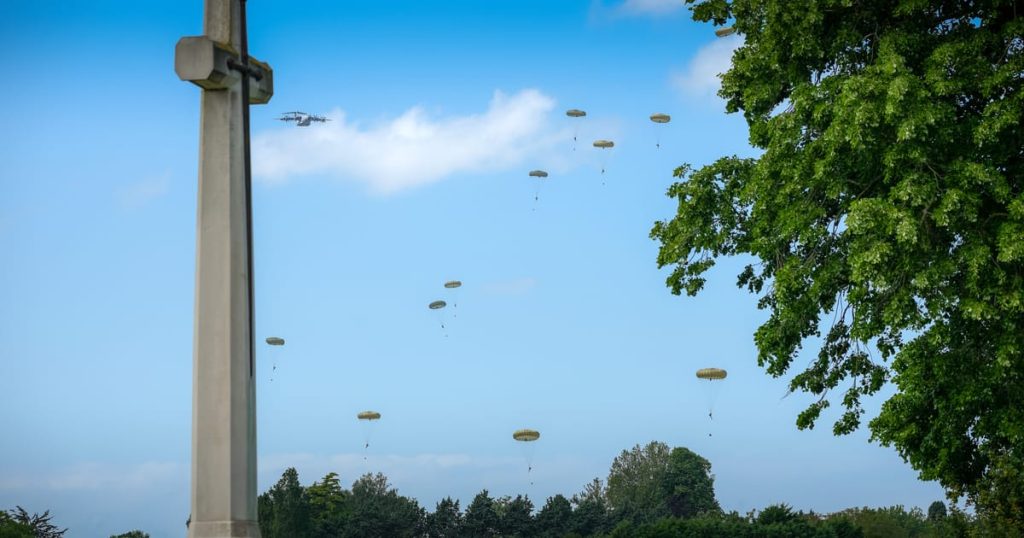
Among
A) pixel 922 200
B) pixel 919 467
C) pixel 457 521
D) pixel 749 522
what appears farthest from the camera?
pixel 457 521

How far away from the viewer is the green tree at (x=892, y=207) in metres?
18.4

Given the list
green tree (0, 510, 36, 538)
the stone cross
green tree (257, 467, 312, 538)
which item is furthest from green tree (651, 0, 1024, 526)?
green tree (257, 467, 312, 538)

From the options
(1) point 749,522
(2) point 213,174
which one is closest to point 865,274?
(2) point 213,174

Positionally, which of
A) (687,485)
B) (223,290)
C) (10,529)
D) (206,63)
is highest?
(687,485)

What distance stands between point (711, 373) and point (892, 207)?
37.2 m

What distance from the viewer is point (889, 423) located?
2067cm

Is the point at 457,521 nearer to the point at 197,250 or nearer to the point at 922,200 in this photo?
the point at 922,200

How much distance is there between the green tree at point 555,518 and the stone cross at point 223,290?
72681 mm

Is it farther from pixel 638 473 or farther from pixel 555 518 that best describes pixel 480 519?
pixel 638 473

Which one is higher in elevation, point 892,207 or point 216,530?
point 892,207

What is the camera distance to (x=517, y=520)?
3211 inches

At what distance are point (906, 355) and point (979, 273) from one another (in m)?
1.97

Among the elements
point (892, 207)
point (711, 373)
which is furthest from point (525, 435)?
point (892, 207)

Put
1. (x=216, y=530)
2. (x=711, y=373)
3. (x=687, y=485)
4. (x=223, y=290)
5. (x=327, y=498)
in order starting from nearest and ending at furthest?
(x=216, y=530), (x=223, y=290), (x=711, y=373), (x=327, y=498), (x=687, y=485)
